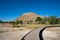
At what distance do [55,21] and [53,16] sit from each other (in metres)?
5.62

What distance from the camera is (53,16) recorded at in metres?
95.1

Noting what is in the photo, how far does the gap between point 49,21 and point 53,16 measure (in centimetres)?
546

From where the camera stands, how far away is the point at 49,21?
92.4 m

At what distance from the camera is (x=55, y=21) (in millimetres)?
90688

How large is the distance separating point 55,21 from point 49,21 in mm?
4159
